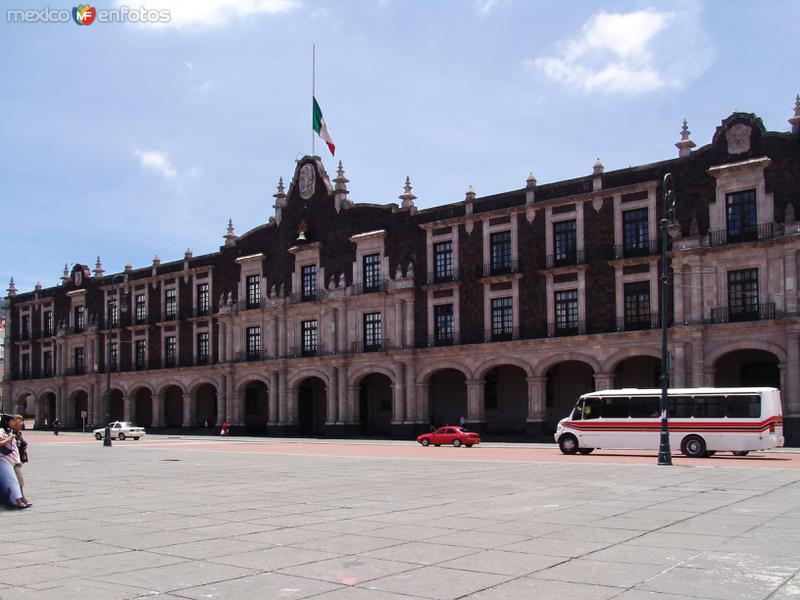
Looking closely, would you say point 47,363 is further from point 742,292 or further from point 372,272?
point 742,292

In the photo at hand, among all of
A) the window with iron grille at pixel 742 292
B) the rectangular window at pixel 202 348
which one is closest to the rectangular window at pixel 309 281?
the rectangular window at pixel 202 348

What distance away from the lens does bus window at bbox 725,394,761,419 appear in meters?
29.7

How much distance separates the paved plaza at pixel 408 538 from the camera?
883 centimetres

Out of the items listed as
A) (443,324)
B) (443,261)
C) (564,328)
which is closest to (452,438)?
(564,328)

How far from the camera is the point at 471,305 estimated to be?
50469 millimetres

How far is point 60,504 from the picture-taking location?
16.2 metres

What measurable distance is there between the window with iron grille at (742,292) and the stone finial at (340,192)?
1010 inches

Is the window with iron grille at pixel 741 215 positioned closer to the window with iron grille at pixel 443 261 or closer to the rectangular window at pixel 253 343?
the window with iron grille at pixel 443 261

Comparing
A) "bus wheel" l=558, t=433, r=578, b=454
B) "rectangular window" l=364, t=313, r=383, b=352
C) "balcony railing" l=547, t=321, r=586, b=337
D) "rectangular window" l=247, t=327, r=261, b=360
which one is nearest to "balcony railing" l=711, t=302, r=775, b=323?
"balcony railing" l=547, t=321, r=586, b=337

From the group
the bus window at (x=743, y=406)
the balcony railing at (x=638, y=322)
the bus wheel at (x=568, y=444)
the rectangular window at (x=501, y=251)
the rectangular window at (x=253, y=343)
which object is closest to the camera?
the bus window at (x=743, y=406)

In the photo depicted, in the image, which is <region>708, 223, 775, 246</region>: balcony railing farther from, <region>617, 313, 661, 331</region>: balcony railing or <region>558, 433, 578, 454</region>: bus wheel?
<region>558, 433, 578, 454</region>: bus wheel

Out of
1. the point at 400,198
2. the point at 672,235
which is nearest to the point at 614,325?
the point at 672,235

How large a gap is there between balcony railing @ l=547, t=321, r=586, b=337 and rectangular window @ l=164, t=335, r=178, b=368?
112 ft

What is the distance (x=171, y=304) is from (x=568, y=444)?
44401 mm
